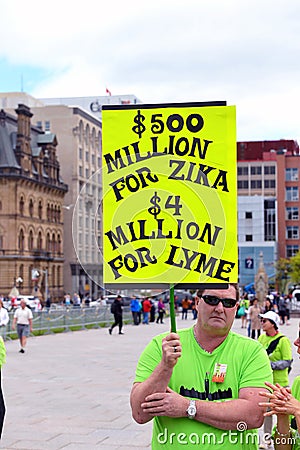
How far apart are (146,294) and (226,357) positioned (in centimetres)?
69

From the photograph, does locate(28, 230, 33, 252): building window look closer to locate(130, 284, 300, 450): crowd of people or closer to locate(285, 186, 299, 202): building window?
locate(285, 186, 299, 202): building window

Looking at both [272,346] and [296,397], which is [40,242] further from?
[296,397]

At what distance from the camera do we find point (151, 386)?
3.86m

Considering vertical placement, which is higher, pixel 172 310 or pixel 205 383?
pixel 172 310

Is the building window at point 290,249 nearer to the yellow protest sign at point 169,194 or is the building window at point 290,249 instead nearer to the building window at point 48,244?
the building window at point 48,244

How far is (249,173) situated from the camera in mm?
114625

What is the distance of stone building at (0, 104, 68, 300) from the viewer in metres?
84.3

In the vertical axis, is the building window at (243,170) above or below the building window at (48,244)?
above

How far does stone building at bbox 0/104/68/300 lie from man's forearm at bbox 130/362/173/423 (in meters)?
76.0

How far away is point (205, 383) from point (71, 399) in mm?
9628

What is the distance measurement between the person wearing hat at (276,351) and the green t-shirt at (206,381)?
4410 millimetres

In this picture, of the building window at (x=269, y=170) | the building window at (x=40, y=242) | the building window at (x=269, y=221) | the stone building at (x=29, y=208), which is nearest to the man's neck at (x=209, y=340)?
the stone building at (x=29, y=208)

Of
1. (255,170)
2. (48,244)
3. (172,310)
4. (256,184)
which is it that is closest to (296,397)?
(172,310)

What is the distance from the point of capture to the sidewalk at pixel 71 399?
9906 mm
